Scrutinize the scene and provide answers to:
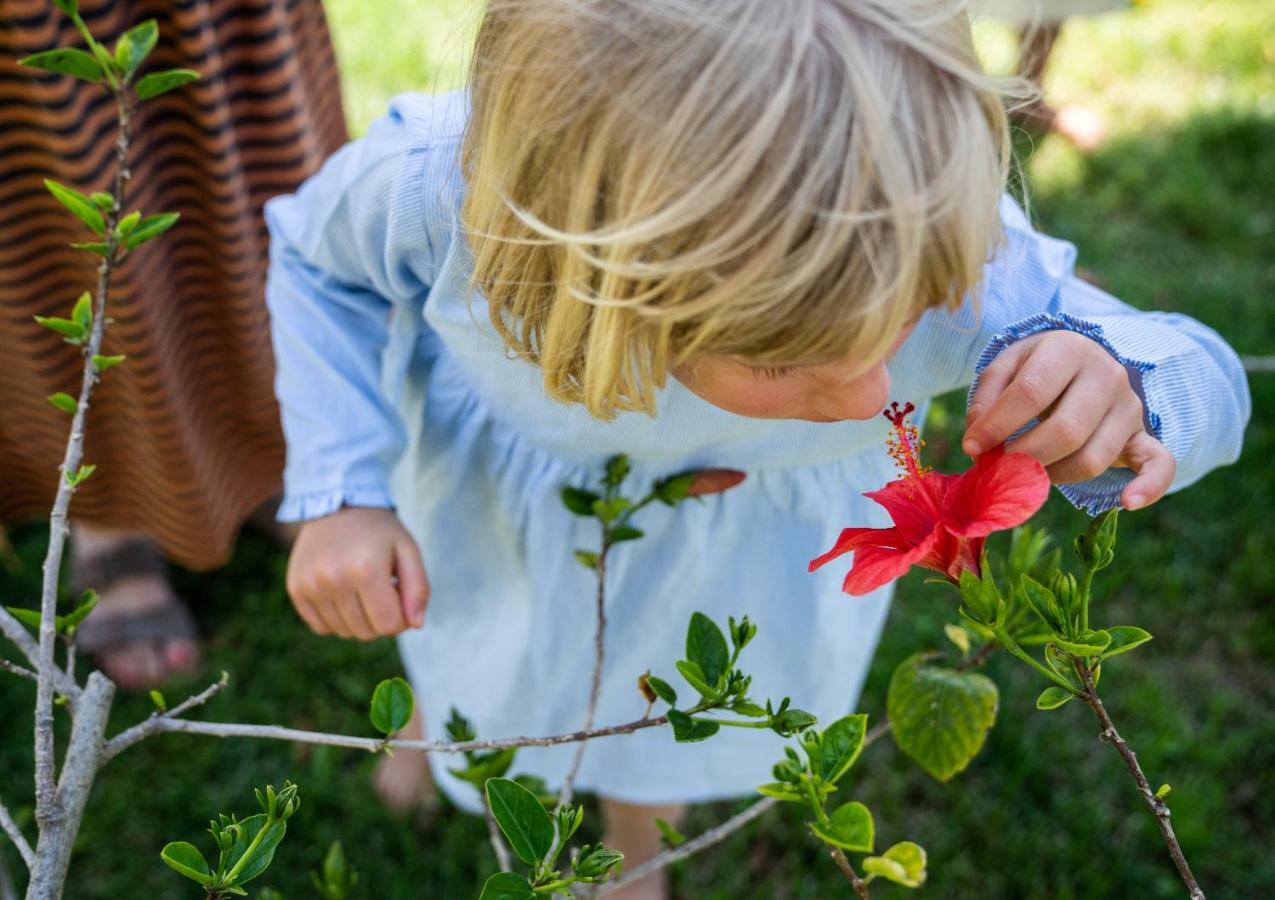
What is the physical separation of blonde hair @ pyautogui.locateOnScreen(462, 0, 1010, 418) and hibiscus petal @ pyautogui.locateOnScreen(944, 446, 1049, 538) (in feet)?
0.42

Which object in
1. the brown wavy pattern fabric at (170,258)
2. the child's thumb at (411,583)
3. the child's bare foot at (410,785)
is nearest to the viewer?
the child's thumb at (411,583)

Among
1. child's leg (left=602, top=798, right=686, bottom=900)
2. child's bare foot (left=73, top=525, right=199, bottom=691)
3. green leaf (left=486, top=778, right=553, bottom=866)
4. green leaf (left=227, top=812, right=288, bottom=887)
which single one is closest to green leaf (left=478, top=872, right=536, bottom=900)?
green leaf (left=486, top=778, right=553, bottom=866)

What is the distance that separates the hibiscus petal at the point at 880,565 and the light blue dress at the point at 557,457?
0.95ft

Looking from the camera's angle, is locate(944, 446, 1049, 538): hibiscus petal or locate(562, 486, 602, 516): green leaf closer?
locate(944, 446, 1049, 538): hibiscus petal

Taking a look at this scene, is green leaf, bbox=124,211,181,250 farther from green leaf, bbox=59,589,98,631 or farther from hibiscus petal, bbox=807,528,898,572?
hibiscus petal, bbox=807,528,898,572

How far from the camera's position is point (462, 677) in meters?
1.68

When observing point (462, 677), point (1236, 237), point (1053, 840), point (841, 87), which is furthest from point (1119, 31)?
point (841, 87)

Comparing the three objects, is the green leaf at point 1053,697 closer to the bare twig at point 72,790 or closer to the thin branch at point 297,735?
the thin branch at point 297,735

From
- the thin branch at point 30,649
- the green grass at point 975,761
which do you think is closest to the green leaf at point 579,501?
the thin branch at point 30,649

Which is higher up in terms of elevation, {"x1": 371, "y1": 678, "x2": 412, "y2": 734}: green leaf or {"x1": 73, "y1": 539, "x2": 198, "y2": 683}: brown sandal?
{"x1": 371, "y1": 678, "x2": 412, "y2": 734}: green leaf

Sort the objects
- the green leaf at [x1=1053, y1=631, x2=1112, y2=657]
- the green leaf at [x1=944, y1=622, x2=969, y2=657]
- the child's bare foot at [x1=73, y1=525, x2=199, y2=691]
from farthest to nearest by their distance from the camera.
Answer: the child's bare foot at [x1=73, y1=525, x2=199, y2=691]
the green leaf at [x1=944, y1=622, x2=969, y2=657]
the green leaf at [x1=1053, y1=631, x2=1112, y2=657]

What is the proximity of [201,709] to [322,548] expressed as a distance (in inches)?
42.8

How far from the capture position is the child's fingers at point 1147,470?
91 cm

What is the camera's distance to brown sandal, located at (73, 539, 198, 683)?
2.19 m
